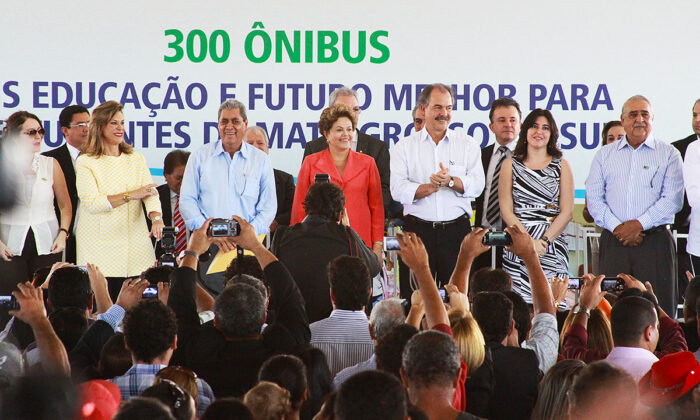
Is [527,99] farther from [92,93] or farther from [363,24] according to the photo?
[92,93]

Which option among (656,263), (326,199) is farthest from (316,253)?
(656,263)

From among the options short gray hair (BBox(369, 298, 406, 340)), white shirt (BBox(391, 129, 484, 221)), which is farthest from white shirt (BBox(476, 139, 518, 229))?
short gray hair (BBox(369, 298, 406, 340))

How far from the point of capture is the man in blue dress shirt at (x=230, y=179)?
22.4 feet

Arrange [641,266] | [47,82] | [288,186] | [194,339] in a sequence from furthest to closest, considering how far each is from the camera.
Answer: [47,82]
[288,186]
[641,266]
[194,339]

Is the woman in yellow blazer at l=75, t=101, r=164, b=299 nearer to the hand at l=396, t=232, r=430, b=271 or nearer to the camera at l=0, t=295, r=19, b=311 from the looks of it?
the camera at l=0, t=295, r=19, b=311

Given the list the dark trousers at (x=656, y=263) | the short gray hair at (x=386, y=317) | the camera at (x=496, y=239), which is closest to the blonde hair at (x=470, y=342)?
the short gray hair at (x=386, y=317)

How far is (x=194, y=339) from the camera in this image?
386cm

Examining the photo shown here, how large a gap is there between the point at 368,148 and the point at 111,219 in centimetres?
184

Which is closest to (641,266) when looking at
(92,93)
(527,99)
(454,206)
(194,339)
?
(454,206)

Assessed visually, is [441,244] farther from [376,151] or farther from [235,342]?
[235,342]

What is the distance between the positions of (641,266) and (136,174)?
132 inches

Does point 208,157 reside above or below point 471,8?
below

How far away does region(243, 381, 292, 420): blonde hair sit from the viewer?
2910mm

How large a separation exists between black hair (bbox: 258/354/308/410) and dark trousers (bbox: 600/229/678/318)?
13.3 ft
